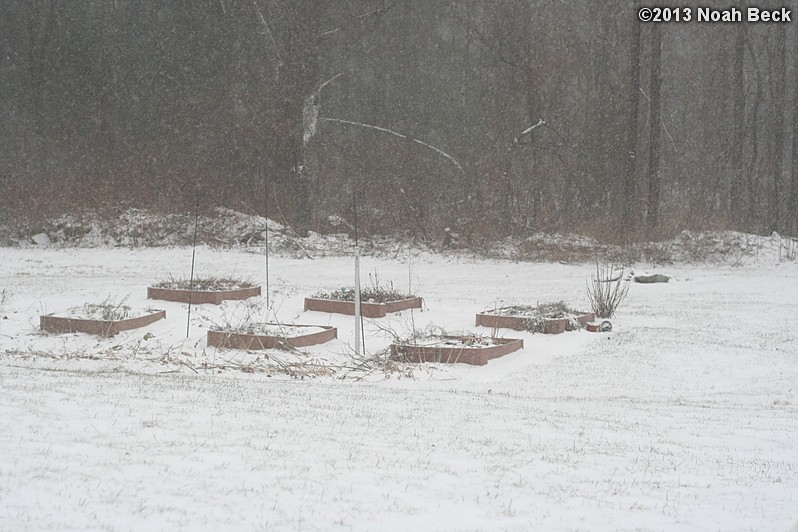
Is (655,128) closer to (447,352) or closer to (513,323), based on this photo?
(513,323)

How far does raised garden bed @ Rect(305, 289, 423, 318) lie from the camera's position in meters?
10.9

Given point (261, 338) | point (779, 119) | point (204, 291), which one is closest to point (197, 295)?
point (204, 291)

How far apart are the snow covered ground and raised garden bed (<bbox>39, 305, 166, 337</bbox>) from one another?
0.19 metres

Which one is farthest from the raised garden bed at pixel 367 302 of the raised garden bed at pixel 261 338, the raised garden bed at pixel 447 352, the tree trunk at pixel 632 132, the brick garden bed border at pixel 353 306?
the tree trunk at pixel 632 132

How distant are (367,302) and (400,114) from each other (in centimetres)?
2006

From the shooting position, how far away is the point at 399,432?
507 cm

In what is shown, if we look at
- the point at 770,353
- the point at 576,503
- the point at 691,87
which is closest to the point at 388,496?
the point at 576,503

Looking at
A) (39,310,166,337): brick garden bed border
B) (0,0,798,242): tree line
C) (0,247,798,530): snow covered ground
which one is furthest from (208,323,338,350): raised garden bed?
(0,0,798,242): tree line

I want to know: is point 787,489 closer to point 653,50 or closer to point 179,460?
point 179,460

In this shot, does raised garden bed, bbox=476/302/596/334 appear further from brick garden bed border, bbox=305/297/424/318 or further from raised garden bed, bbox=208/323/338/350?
raised garden bed, bbox=208/323/338/350

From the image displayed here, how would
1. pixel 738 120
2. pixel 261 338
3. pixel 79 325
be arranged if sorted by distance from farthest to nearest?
pixel 738 120 < pixel 79 325 < pixel 261 338

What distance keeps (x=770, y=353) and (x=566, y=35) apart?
18.3 m

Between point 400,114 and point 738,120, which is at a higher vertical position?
point 400,114

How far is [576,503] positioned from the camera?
3869mm
